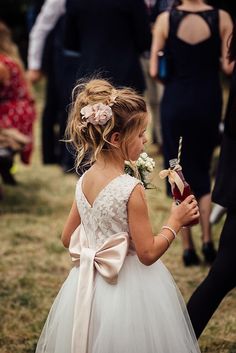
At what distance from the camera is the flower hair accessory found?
323 centimetres

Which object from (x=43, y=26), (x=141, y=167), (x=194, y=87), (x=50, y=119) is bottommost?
(x=50, y=119)

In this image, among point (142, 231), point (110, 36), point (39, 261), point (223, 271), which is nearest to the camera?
point (142, 231)

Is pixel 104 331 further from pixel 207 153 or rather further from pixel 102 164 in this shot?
pixel 207 153

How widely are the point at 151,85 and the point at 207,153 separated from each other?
4009 millimetres

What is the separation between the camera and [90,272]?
3316 millimetres

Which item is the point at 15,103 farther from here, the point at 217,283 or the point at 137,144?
the point at 137,144

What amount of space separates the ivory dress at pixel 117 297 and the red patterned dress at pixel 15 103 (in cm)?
425

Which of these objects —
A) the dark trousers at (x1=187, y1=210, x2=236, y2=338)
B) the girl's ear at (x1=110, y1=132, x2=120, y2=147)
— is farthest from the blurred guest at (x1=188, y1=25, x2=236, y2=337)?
the girl's ear at (x1=110, y1=132, x2=120, y2=147)

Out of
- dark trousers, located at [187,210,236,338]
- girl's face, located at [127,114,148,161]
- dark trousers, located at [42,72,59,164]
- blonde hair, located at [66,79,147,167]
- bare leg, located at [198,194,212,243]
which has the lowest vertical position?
dark trousers, located at [42,72,59,164]

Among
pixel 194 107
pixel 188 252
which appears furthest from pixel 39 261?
pixel 194 107

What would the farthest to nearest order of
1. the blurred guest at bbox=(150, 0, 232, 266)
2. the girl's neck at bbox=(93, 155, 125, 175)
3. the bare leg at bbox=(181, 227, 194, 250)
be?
the bare leg at bbox=(181, 227, 194, 250) → the blurred guest at bbox=(150, 0, 232, 266) → the girl's neck at bbox=(93, 155, 125, 175)

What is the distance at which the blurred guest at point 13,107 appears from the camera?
24.3ft

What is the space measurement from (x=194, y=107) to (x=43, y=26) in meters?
3.30

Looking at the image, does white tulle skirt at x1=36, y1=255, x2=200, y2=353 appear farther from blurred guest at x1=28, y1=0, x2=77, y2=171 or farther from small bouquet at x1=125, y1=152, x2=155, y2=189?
blurred guest at x1=28, y1=0, x2=77, y2=171
